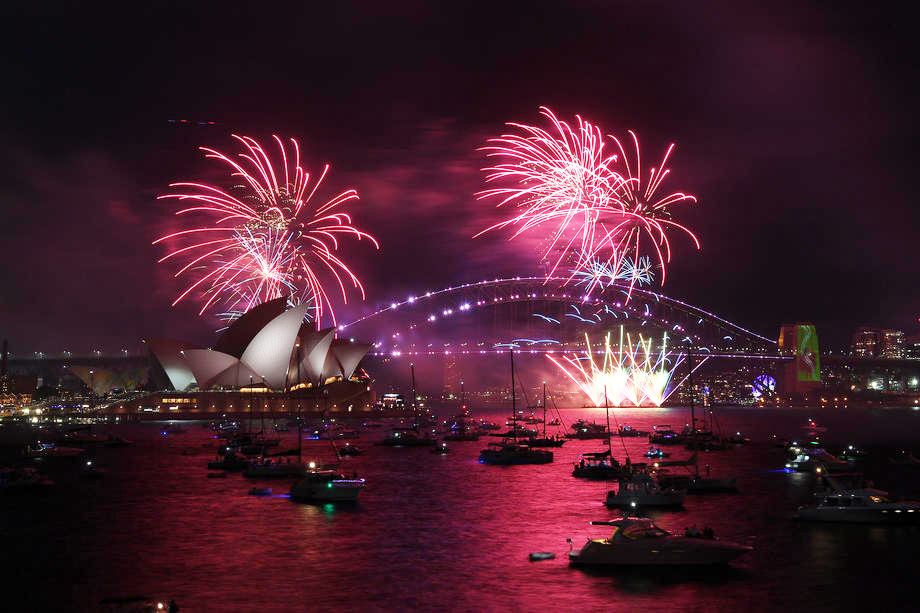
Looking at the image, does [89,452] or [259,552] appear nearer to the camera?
[259,552]

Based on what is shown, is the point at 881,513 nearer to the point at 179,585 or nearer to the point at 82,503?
the point at 179,585

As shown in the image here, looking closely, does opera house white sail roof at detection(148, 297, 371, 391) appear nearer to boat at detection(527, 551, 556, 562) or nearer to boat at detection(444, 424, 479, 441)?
boat at detection(444, 424, 479, 441)

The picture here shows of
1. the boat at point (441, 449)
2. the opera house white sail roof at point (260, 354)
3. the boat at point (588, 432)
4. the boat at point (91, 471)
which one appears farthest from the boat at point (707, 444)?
the opera house white sail roof at point (260, 354)

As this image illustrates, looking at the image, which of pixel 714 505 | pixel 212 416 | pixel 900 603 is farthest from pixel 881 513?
pixel 212 416

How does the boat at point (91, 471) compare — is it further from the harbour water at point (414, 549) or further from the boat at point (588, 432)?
the boat at point (588, 432)

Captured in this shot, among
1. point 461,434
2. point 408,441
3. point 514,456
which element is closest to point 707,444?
point 514,456

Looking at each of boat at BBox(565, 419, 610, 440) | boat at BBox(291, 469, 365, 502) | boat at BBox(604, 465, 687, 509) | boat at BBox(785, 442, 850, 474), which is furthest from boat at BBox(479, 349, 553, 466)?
boat at BBox(565, 419, 610, 440)

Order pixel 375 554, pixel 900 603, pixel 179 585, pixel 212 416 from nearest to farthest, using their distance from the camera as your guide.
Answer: pixel 900 603 < pixel 179 585 < pixel 375 554 < pixel 212 416
